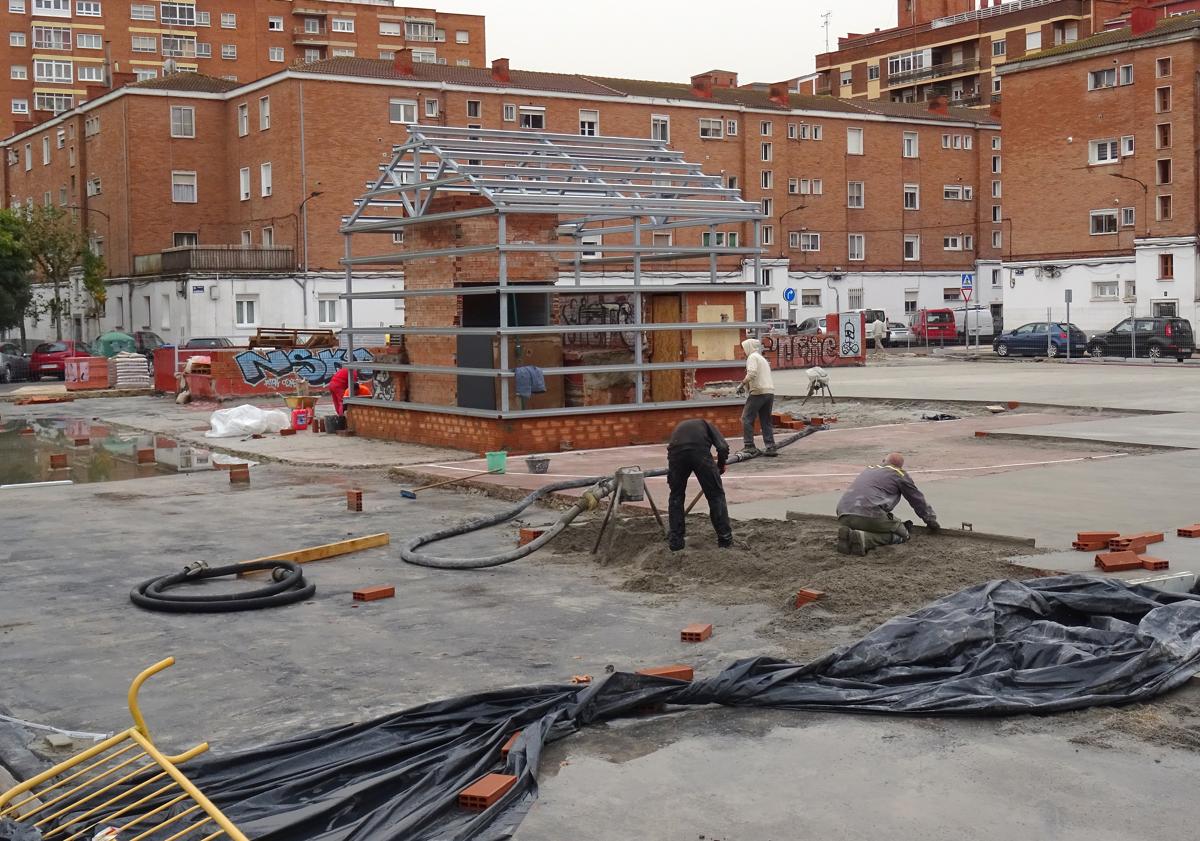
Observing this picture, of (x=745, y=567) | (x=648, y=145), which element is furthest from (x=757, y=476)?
(x=648, y=145)

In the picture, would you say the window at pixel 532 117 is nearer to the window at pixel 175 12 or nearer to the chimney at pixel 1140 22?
the chimney at pixel 1140 22

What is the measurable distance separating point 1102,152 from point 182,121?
40.9 metres

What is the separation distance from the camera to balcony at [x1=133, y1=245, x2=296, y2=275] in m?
52.2

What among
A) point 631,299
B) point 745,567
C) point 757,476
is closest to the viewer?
point 745,567

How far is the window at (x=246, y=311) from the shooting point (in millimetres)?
52716

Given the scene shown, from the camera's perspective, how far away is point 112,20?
10081 centimetres

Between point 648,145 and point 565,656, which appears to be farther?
point 648,145

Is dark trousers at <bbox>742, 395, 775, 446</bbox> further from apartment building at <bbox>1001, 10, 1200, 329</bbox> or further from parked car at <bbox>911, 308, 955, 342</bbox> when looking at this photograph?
parked car at <bbox>911, 308, 955, 342</bbox>

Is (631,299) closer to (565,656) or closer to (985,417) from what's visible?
(985,417)

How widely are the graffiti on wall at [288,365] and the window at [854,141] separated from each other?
4135 cm

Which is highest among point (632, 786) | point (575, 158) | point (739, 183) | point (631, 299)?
point (739, 183)

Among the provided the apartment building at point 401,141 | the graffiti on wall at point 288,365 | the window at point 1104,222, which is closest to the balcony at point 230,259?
the apartment building at point 401,141

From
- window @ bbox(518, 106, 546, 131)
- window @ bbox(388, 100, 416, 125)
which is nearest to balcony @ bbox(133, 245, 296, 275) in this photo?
window @ bbox(388, 100, 416, 125)

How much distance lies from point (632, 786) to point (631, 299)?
16.9 m
